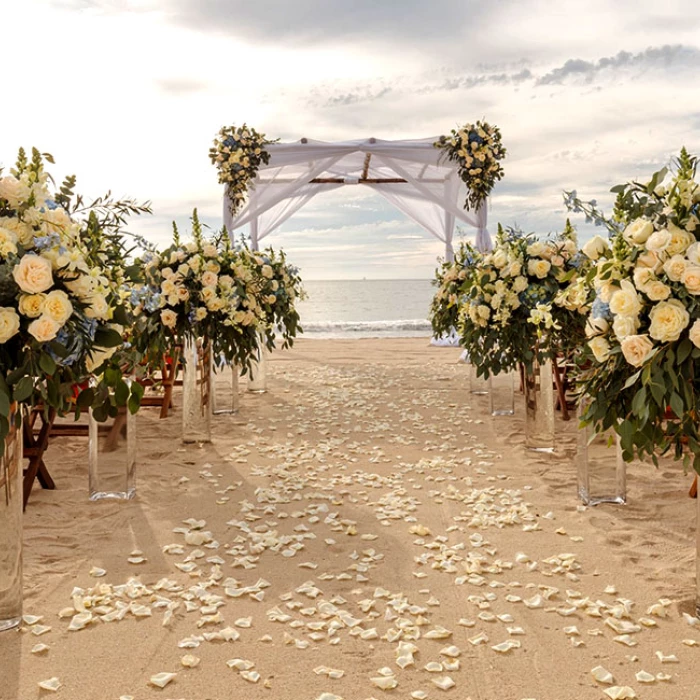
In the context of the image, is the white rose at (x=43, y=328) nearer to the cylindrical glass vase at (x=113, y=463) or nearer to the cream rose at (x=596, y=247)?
the cream rose at (x=596, y=247)

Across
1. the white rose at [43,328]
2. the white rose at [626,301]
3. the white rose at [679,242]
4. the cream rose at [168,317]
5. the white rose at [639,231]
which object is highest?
the white rose at [639,231]

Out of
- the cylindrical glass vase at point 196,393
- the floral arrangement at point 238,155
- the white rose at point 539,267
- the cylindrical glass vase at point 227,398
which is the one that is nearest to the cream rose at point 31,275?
the cylindrical glass vase at point 196,393

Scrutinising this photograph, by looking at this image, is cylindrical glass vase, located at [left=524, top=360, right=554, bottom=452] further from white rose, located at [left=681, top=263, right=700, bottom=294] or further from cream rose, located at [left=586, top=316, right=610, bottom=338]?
white rose, located at [left=681, top=263, right=700, bottom=294]

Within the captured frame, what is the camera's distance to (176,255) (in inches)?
200

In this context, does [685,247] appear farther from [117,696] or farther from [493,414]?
[493,414]

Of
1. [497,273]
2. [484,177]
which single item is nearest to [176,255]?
[497,273]

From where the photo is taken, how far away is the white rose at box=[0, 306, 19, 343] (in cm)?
212

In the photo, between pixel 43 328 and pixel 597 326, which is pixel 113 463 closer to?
pixel 43 328

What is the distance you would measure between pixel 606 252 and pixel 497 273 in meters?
2.63

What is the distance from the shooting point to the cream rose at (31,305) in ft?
7.05

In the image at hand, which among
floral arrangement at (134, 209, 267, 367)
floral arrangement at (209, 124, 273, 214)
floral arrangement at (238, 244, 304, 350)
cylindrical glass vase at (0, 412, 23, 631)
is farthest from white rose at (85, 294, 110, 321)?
floral arrangement at (209, 124, 273, 214)

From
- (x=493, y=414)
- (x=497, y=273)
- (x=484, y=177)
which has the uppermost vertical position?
(x=484, y=177)

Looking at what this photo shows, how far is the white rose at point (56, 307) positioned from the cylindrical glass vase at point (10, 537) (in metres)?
0.59

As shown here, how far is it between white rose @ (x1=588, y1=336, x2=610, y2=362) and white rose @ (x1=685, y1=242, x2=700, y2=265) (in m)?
0.40
